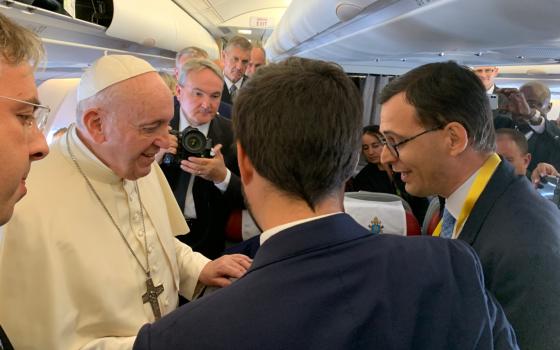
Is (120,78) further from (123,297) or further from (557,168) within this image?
(557,168)

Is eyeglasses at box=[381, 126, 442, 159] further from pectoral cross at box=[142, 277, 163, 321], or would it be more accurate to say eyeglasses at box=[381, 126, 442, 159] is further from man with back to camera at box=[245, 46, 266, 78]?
man with back to camera at box=[245, 46, 266, 78]

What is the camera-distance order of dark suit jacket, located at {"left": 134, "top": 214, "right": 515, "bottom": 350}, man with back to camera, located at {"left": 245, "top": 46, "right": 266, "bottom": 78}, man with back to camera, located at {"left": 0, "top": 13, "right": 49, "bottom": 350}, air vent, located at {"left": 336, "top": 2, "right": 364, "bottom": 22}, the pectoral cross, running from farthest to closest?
1. man with back to camera, located at {"left": 245, "top": 46, "right": 266, "bottom": 78}
2. air vent, located at {"left": 336, "top": 2, "right": 364, "bottom": 22}
3. the pectoral cross
4. man with back to camera, located at {"left": 0, "top": 13, "right": 49, "bottom": 350}
5. dark suit jacket, located at {"left": 134, "top": 214, "right": 515, "bottom": 350}

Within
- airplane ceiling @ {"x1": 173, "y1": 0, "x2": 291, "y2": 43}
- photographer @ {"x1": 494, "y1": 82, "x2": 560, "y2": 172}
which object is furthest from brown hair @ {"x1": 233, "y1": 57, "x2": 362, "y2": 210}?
airplane ceiling @ {"x1": 173, "y1": 0, "x2": 291, "y2": 43}

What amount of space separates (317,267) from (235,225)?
6.66ft

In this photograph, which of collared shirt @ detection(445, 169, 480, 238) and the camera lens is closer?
collared shirt @ detection(445, 169, 480, 238)

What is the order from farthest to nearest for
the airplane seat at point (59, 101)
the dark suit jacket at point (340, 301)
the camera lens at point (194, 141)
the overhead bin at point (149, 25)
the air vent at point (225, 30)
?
1. the air vent at point (225, 30)
2. the airplane seat at point (59, 101)
3. the overhead bin at point (149, 25)
4. the camera lens at point (194, 141)
5. the dark suit jacket at point (340, 301)

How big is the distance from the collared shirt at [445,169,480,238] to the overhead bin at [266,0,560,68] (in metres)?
0.71

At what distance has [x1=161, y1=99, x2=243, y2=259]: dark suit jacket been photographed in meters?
2.53

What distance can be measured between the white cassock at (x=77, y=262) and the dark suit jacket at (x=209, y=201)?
0.72m

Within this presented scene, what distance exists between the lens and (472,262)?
819 millimetres

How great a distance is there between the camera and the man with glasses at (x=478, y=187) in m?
1.09

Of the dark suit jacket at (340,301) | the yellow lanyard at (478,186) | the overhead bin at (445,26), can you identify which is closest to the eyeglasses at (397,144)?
the yellow lanyard at (478,186)

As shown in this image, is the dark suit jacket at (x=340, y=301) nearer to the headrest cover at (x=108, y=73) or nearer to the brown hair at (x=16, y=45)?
the brown hair at (x=16, y=45)

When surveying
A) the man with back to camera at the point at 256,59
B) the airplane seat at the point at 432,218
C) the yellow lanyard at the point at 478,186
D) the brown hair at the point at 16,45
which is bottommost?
the airplane seat at the point at 432,218
